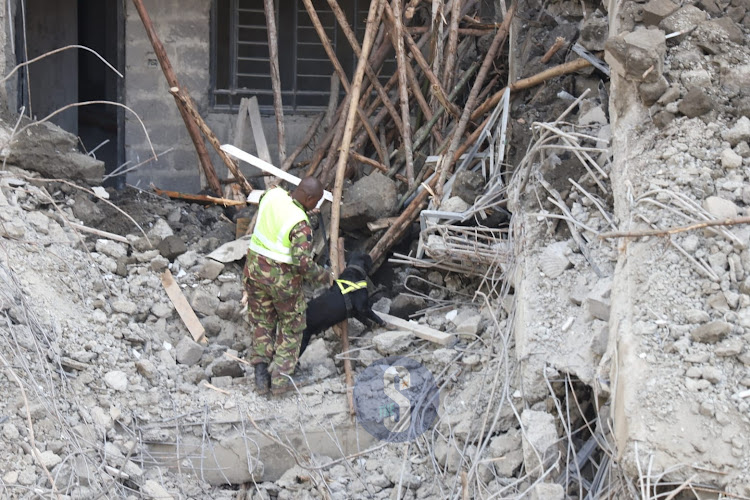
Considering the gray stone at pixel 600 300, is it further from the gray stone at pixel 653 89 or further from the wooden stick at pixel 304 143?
the wooden stick at pixel 304 143

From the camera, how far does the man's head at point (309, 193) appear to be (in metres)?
6.62

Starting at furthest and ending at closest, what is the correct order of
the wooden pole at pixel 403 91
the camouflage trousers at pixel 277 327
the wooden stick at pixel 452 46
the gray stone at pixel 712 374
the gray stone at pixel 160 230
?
1. the wooden stick at pixel 452 46
2. the wooden pole at pixel 403 91
3. the gray stone at pixel 160 230
4. the camouflage trousers at pixel 277 327
5. the gray stone at pixel 712 374

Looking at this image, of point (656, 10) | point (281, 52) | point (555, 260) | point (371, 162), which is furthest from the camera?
point (281, 52)

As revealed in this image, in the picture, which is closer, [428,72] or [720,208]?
[720,208]

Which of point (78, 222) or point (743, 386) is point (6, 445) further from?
point (743, 386)

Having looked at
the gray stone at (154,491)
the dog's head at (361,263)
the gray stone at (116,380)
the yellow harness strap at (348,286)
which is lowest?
the gray stone at (154,491)

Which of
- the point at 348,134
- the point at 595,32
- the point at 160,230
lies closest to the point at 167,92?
the point at 160,230

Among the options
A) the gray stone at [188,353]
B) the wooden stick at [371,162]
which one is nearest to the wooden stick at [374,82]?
the wooden stick at [371,162]

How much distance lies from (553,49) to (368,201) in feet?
6.45

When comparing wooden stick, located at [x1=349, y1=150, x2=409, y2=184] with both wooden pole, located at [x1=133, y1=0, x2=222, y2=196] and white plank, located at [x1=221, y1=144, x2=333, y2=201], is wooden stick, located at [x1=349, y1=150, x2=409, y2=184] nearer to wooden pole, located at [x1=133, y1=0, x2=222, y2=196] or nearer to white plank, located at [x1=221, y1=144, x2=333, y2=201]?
white plank, located at [x1=221, y1=144, x2=333, y2=201]

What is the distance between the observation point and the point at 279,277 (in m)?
6.71

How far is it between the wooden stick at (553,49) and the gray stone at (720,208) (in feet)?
9.31

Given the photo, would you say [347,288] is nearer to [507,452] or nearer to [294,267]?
[294,267]

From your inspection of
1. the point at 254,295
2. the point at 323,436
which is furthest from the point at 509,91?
the point at 323,436
